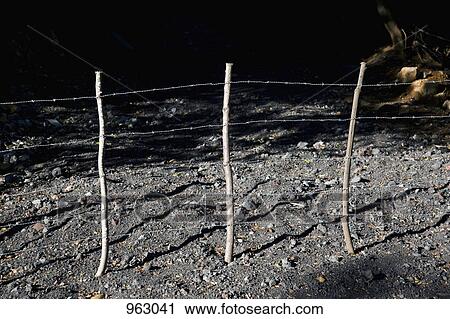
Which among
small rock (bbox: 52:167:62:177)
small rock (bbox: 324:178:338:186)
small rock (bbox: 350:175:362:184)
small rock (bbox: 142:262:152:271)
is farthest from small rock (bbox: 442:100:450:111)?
small rock (bbox: 142:262:152:271)

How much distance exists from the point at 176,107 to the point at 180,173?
347 cm

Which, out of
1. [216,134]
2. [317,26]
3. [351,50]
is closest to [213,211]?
[216,134]

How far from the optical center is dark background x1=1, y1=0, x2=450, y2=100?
11.5m

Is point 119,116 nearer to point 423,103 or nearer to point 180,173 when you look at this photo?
point 180,173

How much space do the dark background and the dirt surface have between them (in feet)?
8.29

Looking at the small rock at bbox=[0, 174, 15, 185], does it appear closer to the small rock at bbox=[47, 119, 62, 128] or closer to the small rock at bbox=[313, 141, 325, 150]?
the small rock at bbox=[47, 119, 62, 128]

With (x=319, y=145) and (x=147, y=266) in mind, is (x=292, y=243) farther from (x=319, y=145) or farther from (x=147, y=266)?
(x=319, y=145)

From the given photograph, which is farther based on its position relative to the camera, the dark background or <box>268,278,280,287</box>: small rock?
the dark background

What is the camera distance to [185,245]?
529 centimetres
